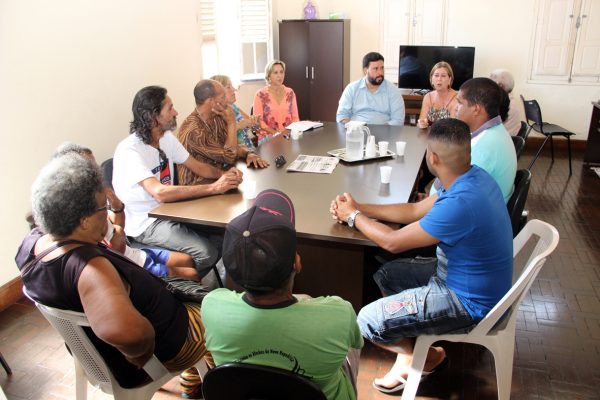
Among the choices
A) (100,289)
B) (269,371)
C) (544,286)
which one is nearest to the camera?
(269,371)

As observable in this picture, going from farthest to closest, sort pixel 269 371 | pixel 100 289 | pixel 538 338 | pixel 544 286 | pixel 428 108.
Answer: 1. pixel 428 108
2. pixel 544 286
3. pixel 538 338
4. pixel 100 289
5. pixel 269 371

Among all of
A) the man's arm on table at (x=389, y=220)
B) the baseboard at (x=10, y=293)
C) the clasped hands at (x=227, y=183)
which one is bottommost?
the baseboard at (x=10, y=293)

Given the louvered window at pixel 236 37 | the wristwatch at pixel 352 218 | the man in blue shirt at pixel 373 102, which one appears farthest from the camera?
the louvered window at pixel 236 37

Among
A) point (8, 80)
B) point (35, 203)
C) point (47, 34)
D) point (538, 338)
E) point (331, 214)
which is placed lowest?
point (538, 338)

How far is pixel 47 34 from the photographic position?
10.2ft

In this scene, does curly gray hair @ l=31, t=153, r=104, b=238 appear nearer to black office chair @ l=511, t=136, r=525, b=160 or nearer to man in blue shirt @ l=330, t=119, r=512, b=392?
man in blue shirt @ l=330, t=119, r=512, b=392

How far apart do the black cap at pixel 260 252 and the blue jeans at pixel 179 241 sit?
1.30 meters

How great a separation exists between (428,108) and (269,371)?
3.64 metres

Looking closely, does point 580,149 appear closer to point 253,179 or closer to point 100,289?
point 253,179

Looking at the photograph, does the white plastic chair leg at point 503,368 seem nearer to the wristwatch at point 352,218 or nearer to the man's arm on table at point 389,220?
the man's arm on table at point 389,220

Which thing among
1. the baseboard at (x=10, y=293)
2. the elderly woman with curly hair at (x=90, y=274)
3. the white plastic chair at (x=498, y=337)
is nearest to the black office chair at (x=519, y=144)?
the white plastic chair at (x=498, y=337)

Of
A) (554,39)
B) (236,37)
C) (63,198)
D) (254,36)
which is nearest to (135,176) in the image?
(63,198)

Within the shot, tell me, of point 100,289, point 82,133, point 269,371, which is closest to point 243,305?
point 269,371

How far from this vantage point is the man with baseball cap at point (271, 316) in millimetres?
1222
